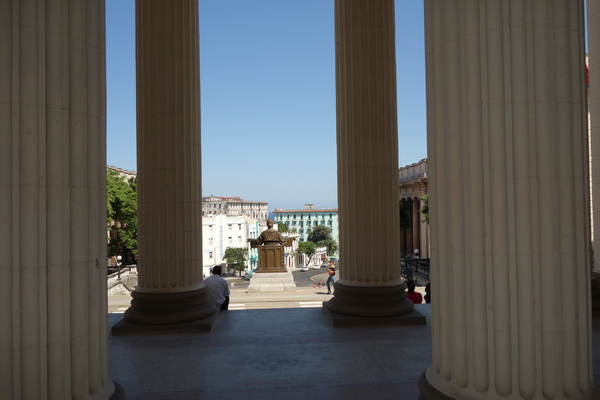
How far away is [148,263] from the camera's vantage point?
17.5 m

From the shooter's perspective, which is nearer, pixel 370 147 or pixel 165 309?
pixel 165 309

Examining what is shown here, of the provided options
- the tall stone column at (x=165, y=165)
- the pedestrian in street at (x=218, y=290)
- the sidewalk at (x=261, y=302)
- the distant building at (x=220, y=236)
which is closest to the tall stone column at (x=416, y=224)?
the distant building at (x=220, y=236)

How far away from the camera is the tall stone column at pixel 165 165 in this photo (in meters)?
17.5

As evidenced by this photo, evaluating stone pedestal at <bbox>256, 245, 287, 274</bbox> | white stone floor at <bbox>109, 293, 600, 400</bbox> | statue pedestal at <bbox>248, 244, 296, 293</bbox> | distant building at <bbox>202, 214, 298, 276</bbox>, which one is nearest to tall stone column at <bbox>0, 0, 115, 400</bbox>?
white stone floor at <bbox>109, 293, 600, 400</bbox>

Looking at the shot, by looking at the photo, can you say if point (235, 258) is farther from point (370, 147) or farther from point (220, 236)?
A: point (370, 147)

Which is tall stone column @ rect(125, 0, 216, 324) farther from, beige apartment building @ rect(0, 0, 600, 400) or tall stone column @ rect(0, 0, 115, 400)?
tall stone column @ rect(0, 0, 115, 400)

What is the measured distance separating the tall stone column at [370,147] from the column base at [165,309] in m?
5.18

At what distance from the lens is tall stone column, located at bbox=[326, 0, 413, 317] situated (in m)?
18.6

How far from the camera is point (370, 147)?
18.7 m

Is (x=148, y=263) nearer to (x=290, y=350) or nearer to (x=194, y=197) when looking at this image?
(x=194, y=197)

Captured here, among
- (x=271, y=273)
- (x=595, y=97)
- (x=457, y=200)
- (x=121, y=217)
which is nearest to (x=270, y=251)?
(x=271, y=273)

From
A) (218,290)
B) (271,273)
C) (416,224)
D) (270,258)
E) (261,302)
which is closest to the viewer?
(218,290)

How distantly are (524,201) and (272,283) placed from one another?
3549cm

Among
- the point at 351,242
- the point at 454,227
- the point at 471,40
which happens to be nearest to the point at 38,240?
the point at 454,227
